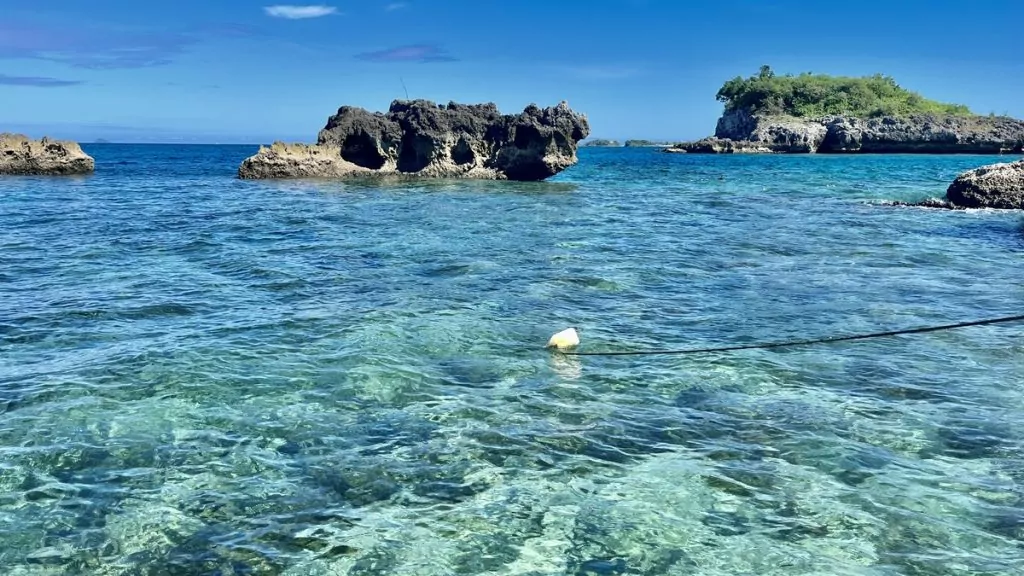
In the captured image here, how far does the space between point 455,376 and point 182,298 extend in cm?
648

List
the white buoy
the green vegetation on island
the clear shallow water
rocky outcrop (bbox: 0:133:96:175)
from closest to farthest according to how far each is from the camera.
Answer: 1. the clear shallow water
2. the white buoy
3. rocky outcrop (bbox: 0:133:96:175)
4. the green vegetation on island

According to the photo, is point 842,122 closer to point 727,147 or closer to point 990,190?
point 727,147

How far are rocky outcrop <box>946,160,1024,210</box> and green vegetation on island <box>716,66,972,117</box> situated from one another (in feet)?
378

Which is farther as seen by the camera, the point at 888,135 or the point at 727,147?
the point at 727,147

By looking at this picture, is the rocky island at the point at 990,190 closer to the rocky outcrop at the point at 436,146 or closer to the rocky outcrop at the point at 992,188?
the rocky outcrop at the point at 992,188

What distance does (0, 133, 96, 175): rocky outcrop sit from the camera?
46562 mm

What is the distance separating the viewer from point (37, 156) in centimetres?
4706

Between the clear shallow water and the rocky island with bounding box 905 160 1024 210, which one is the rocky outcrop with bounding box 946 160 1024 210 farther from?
the clear shallow water

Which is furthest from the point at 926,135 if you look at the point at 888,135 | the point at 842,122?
the point at 842,122

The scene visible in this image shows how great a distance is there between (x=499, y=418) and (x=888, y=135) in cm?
12520

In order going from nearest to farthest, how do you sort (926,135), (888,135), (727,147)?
(926,135) < (888,135) < (727,147)

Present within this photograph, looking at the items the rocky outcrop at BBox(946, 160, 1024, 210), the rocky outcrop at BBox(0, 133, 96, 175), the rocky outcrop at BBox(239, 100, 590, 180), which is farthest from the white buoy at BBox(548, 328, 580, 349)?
the rocky outcrop at BBox(0, 133, 96, 175)

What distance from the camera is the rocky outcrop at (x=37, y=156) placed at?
46.6 m

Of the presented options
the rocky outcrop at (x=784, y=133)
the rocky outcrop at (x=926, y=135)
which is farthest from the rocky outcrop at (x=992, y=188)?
the rocky outcrop at (x=784, y=133)
